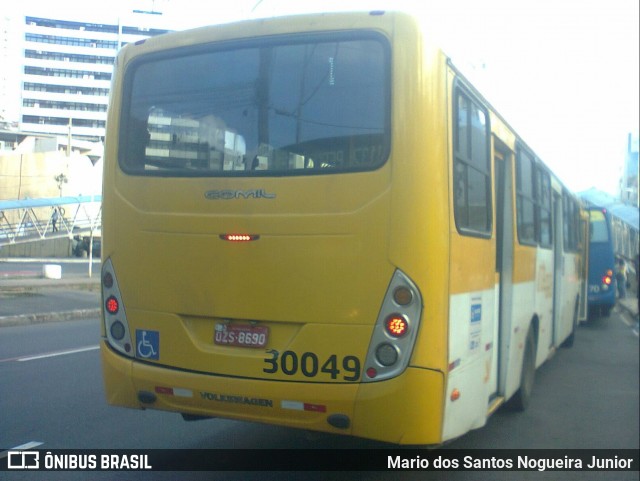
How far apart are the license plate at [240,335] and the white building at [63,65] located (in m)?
3.17

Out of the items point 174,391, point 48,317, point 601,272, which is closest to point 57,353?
point 48,317

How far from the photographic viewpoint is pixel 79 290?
18.8m

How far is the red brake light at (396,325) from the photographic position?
14.7 feet

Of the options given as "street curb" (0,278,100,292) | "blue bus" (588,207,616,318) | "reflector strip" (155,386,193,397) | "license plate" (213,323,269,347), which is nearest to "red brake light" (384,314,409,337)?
"license plate" (213,323,269,347)

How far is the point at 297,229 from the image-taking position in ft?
15.4

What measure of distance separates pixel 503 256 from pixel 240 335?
318 centimetres

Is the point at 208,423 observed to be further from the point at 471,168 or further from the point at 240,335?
the point at 471,168

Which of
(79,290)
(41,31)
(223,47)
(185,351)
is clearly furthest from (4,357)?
(79,290)

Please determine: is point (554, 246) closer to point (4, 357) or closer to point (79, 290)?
point (4, 357)

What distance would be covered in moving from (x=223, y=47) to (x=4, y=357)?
265 inches

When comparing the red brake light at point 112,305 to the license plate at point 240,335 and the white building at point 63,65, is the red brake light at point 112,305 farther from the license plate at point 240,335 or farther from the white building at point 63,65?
the white building at point 63,65

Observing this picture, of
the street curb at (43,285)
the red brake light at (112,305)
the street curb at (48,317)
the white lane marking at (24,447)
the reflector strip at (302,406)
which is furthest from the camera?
the street curb at (48,317)

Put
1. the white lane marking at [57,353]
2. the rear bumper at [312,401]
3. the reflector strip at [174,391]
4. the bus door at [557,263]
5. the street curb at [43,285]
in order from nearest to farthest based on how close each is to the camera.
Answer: the rear bumper at [312,401] → the reflector strip at [174,391] → the street curb at [43,285] → the white lane marking at [57,353] → the bus door at [557,263]

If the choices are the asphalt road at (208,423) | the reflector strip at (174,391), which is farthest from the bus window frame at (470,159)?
the reflector strip at (174,391)
